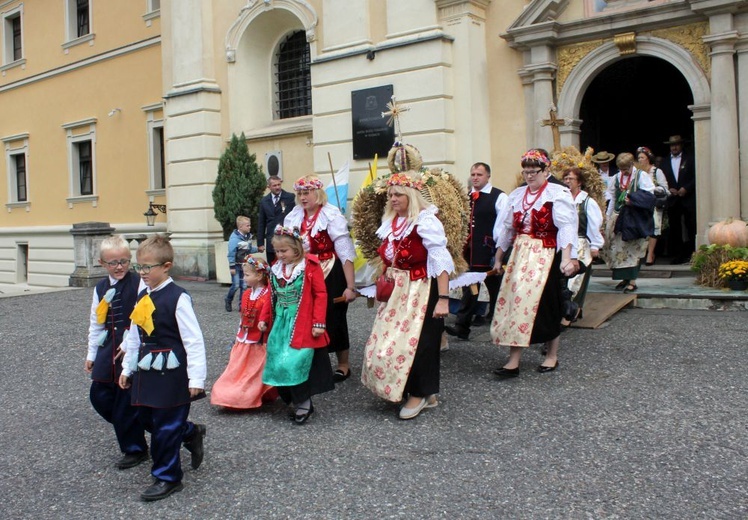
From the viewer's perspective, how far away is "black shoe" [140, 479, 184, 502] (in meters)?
4.16

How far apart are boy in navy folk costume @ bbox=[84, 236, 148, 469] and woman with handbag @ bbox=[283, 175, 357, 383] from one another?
6.09 ft

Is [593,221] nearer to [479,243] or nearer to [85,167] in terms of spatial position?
[479,243]

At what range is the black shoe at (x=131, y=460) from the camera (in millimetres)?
4676

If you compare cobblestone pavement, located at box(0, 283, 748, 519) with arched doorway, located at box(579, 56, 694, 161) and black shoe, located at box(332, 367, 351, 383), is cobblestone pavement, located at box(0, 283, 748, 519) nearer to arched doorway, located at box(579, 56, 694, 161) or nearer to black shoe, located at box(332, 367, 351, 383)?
black shoe, located at box(332, 367, 351, 383)

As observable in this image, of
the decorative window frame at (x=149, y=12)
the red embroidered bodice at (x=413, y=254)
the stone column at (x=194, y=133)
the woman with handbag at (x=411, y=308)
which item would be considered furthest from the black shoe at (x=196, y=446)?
the decorative window frame at (x=149, y=12)

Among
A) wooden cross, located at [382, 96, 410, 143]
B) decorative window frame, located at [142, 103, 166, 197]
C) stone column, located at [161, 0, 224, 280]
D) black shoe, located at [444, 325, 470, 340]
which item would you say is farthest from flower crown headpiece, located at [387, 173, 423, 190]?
decorative window frame, located at [142, 103, 166, 197]

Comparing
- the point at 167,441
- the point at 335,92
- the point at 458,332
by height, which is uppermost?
the point at 335,92

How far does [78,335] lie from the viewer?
947 cm

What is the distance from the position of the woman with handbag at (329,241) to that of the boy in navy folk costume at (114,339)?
1858 mm

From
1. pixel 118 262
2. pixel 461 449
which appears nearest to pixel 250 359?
pixel 118 262

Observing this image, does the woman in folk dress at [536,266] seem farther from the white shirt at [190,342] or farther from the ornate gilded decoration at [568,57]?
the ornate gilded decoration at [568,57]

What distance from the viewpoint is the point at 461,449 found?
15.5 feet

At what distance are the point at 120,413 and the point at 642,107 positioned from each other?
42.8 ft

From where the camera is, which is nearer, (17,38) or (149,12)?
(149,12)
